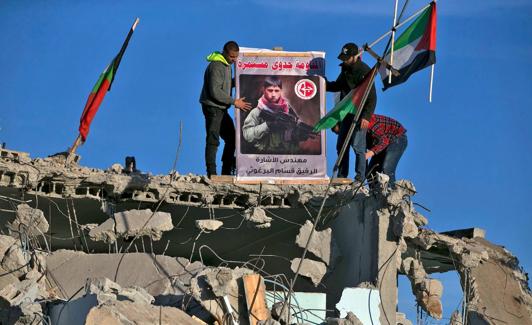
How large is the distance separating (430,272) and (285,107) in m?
4.97

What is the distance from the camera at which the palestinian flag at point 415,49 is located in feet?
62.3

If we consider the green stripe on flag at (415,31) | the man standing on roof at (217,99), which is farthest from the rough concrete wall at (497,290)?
the man standing on roof at (217,99)

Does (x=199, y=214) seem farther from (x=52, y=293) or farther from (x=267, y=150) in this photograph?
(x=52, y=293)

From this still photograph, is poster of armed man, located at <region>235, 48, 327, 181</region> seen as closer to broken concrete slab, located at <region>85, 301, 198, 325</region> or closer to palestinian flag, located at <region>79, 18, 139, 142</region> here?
palestinian flag, located at <region>79, 18, 139, 142</region>

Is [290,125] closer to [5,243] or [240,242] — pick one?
[240,242]

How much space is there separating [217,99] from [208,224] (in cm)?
181

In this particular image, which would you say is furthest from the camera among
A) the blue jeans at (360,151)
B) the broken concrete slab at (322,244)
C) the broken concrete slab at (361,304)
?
the broken concrete slab at (322,244)

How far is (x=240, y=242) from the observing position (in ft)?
68.3

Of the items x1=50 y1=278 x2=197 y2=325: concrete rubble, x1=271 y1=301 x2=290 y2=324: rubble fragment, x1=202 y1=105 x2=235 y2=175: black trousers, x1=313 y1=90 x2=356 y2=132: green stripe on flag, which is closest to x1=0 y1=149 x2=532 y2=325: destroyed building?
x1=202 y1=105 x2=235 y2=175: black trousers

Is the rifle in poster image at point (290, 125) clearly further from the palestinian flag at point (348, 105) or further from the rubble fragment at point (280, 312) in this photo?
the rubble fragment at point (280, 312)

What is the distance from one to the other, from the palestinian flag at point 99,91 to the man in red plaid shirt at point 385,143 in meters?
4.32

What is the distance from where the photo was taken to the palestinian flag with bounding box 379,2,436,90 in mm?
19000

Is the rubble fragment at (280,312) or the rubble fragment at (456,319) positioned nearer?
the rubble fragment at (280,312)

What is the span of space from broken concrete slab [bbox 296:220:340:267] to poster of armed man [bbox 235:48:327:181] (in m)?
0.86
